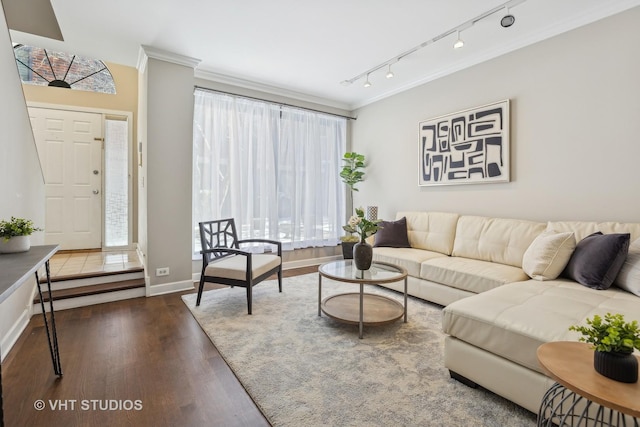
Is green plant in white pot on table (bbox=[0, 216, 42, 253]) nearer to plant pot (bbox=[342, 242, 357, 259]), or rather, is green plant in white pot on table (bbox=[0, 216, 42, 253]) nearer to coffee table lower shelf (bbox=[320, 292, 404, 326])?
coffee table lower shelf (bbox=[320, 292, 404, 326])

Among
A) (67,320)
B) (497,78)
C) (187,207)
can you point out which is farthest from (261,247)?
(497,78)

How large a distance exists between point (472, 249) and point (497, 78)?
6.27ft

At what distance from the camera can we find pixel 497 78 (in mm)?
3443

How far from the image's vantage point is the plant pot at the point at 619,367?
3.42 feet

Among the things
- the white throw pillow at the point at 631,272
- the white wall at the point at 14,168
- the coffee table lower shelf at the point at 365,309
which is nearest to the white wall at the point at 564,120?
the white throw pillow at the point at 631,272

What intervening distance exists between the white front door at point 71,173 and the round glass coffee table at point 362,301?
3976 mm

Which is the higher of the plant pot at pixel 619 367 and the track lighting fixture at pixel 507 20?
the track lighting fixture at pixel 507 20

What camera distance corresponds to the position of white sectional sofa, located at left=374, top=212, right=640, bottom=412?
63.4 inches

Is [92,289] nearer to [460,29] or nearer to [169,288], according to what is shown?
[169,288]

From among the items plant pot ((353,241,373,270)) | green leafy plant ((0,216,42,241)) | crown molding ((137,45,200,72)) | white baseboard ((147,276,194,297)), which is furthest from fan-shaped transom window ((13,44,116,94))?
plant pot ((353,241,373,270))

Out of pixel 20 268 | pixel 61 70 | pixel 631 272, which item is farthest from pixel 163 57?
pixel 631 272

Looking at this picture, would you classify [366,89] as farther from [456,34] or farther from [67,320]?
[67,320]

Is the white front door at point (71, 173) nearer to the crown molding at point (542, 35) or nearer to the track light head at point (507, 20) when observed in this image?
the crown molding at point (542, 35)

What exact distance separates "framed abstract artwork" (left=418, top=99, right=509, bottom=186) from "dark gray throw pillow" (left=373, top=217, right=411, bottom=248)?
0.70m
